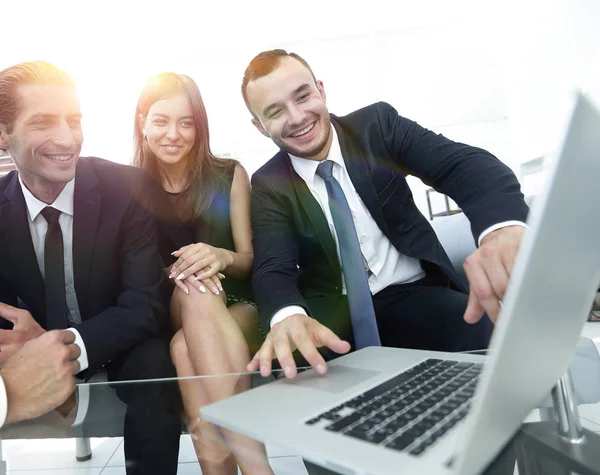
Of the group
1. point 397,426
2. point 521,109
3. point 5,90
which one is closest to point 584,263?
point 397,426

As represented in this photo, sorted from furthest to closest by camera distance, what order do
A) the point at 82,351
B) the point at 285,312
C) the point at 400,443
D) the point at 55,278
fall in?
the point at 55,278, the point at 82,351, the point at 285,312, the point at 400,443

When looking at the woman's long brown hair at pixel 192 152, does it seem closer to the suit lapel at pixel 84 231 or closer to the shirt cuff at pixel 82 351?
the suit lapel at pixel 84 231

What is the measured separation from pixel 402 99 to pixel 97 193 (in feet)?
13.2

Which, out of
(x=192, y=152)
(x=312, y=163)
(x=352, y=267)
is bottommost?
(x=352, y=267)

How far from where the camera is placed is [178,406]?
0.85 metres

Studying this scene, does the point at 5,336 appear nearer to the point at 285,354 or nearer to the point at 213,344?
the point at 213,344

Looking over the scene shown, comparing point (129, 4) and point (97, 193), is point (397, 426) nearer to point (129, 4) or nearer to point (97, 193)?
point (97, 193)

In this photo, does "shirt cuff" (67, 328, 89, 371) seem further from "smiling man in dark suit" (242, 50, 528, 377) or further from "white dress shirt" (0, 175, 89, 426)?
"smiling man in dark suit" (242, 50, 528, 377)

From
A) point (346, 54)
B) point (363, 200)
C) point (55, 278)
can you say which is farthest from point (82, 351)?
point (346, 54)

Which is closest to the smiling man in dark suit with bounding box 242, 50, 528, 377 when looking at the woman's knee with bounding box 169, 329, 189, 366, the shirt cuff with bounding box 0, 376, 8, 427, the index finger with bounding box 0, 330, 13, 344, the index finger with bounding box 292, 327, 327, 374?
the woman's knee with bounding box 169, 329, 189, 366

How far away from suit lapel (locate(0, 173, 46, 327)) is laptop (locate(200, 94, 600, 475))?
1.07 meters

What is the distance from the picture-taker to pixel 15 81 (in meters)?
1.45

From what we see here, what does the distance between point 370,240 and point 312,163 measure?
325mm

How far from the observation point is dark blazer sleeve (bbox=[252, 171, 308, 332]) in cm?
109
